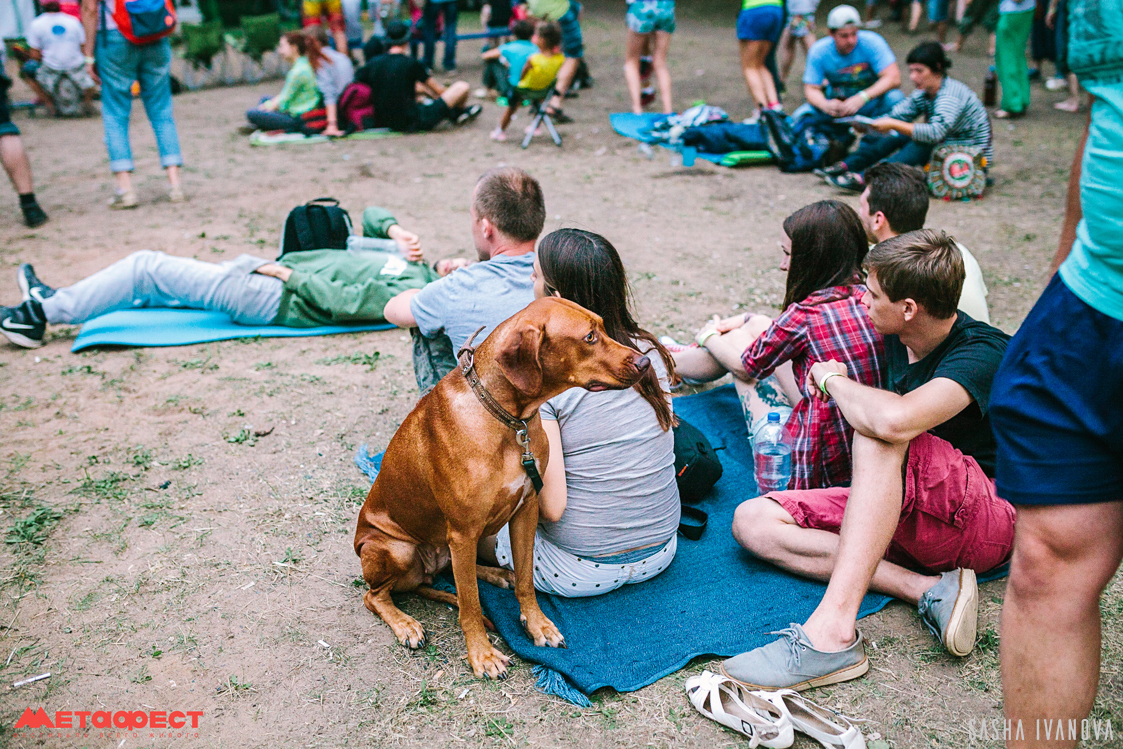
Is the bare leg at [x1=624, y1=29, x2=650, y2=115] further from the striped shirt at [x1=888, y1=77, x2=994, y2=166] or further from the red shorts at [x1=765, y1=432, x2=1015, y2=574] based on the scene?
the red shorts at [x1=765, y1=432, x2=1015, y2=574]

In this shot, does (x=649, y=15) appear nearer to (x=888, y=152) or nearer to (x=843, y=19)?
(x=843, y=19)

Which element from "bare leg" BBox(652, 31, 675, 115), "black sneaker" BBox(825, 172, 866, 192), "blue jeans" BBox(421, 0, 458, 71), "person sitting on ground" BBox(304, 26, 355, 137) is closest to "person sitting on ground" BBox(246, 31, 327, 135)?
"person sitting on ground" BBox(304, 26, 355, 137)

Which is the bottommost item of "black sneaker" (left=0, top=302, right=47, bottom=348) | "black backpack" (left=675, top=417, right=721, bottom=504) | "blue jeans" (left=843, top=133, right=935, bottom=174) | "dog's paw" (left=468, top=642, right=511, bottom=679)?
"dog's paw" (left=468, top=642, right=511, bottom=679)

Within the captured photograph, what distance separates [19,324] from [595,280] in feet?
14.6

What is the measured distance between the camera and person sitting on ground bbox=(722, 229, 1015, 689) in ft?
8.96

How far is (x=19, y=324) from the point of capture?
211 inches

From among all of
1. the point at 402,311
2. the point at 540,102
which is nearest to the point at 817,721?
the point at 402,311

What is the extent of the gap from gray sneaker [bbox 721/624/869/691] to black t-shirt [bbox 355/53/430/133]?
966 cm

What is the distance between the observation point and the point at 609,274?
292 cm

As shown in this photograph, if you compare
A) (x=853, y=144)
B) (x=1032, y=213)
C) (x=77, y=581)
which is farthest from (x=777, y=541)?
(x=853, y=144)

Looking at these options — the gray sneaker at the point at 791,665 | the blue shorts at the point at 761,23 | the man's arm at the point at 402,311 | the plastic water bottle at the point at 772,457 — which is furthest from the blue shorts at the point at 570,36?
the gray sneaker at the point at 791,665

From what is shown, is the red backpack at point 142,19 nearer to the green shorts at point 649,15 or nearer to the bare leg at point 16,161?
the bare leg at point 16,161

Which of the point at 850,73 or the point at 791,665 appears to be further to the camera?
the point at 850,73

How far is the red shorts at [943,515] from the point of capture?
293 centimetres
